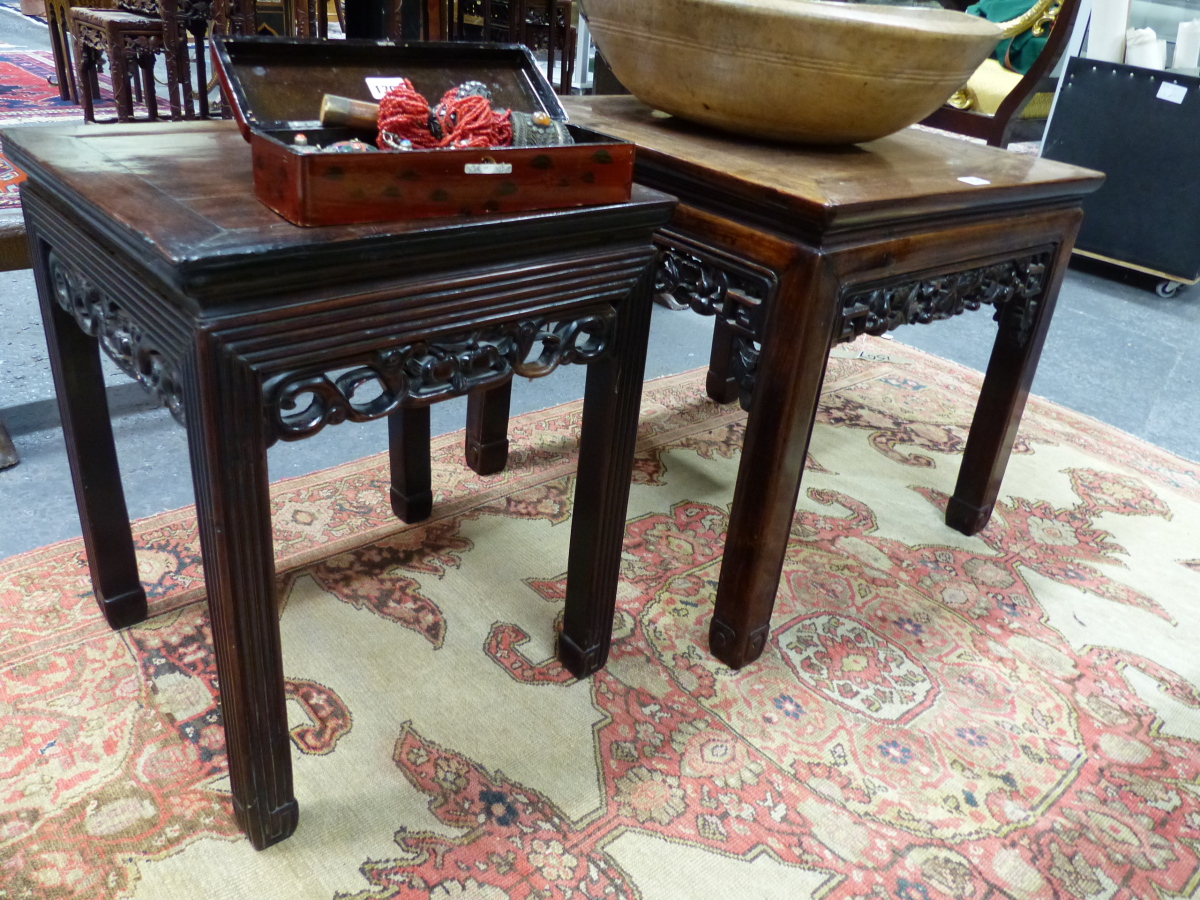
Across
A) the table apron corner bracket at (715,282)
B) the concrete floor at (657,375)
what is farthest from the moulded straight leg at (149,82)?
the table apron corner bracket at (715,282)

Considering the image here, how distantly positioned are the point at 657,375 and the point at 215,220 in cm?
135

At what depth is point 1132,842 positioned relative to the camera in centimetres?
90

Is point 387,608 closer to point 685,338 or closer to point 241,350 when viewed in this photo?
point 241,350

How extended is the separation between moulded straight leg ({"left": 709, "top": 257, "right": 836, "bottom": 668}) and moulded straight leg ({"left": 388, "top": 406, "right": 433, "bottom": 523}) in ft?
1.53

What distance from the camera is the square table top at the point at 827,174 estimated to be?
0.85m

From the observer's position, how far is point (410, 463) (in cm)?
126

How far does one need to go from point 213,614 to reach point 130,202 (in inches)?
12.8

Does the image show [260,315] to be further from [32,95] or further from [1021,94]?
[32,95]

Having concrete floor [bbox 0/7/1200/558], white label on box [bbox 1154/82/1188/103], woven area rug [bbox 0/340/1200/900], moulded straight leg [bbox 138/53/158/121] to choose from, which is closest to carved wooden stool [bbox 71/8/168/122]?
moulded straight leg [bbox 138/53/158/121]

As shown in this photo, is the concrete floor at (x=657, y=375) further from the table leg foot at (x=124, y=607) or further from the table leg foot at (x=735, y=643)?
the table leg foot at (x=735, y=643)

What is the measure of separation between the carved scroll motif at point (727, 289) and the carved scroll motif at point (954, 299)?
0.09m

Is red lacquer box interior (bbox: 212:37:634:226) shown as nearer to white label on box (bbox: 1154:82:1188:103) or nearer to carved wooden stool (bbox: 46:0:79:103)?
white label on box (bbox: 1154:82:1188:103)

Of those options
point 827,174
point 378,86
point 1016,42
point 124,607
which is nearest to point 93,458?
point 124,607

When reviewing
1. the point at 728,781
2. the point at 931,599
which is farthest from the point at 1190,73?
the point at 728,781
